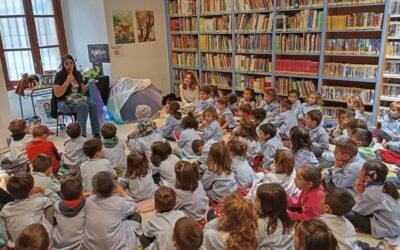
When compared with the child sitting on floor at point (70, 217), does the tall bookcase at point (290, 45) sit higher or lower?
higher

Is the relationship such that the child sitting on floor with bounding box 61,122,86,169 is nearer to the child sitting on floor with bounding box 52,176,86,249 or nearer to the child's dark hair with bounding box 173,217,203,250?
the child sitting on floor with bounding box 52,176,86,249

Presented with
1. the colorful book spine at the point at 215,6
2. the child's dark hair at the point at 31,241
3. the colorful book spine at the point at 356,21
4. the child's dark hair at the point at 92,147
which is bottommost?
the child's dark hair at the point at 31,241

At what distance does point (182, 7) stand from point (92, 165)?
4.49 m

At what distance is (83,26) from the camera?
21.6ft

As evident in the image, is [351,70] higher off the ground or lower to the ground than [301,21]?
lower

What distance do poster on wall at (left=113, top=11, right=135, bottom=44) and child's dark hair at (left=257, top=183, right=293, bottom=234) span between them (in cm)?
510

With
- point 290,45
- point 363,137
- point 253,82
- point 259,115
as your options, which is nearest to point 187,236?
point 363,137

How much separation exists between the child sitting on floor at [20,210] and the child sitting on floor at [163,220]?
0.73m

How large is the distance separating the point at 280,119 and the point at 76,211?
9.65 feet

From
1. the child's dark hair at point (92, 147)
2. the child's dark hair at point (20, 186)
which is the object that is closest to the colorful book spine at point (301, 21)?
the child's dark hair at point (92, 147)

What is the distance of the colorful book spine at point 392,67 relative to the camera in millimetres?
4609

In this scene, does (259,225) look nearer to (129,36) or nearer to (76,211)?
(76,211)

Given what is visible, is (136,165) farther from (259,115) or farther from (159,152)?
(259,115)

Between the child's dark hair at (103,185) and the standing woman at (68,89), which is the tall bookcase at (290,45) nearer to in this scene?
the standing woman at (68,89)
